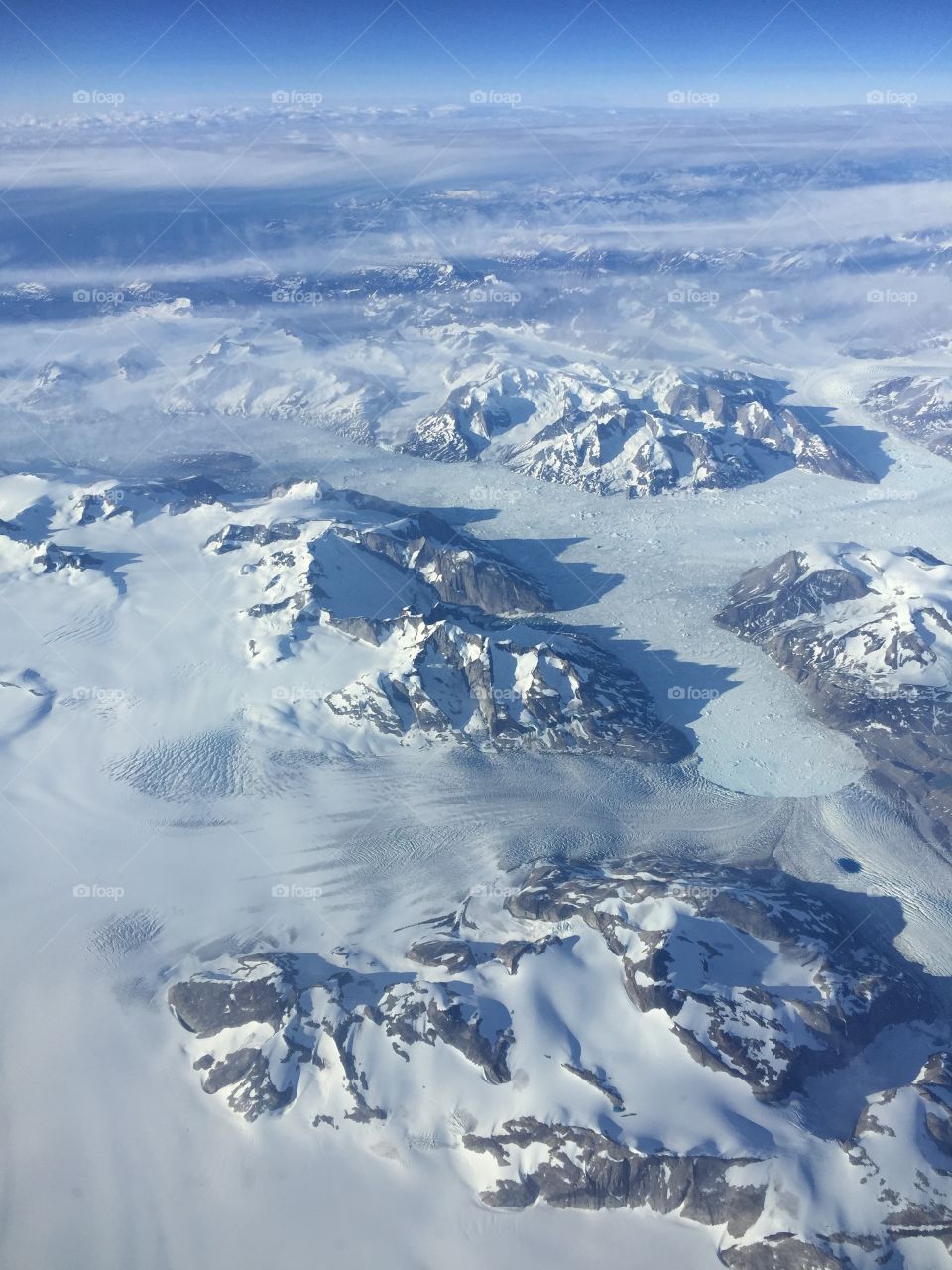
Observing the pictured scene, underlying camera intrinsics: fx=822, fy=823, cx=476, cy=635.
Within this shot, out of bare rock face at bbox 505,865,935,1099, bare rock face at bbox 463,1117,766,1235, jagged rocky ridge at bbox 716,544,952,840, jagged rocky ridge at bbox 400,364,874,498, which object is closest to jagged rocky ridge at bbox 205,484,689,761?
jagged rocky ridge at bbox 716,544,952,840

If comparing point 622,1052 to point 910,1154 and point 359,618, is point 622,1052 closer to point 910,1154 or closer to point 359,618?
point 910,1154

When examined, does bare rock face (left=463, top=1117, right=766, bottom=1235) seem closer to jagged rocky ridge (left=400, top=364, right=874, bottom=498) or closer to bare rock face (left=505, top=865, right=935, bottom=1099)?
bare rock face (left=505, top=865, right=935, bottom=1099)

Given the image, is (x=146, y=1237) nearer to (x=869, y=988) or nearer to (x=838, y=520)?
(x=869, y=988)

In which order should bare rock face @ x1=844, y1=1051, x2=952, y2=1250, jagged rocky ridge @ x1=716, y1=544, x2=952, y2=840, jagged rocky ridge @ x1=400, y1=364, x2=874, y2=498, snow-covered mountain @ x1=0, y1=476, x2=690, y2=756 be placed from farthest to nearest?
jagged rocky ridge @ x1=400, y1=364, x2=874, y2=498 → snow-covered mountain @ x1=0, y1=476, x2=690, y2=756 → jagged rocky ridge @ x1=716, y1=544, x2=952, y2=840 → bare rock face @ x1=844, y1=1051, x2=952, y2=1250

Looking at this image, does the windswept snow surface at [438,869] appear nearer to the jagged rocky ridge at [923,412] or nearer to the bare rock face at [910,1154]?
the bare rock face at [910,1154]

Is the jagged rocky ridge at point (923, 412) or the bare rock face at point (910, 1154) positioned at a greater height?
the jagged rocky ridge at point (923, 412)

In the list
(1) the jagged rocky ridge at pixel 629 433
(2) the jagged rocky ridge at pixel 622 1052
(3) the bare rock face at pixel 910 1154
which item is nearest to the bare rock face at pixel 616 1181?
(2) the jagged rocky ridge at pixel 622 1052

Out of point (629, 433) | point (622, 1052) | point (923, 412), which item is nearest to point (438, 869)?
point (622, 1052)
